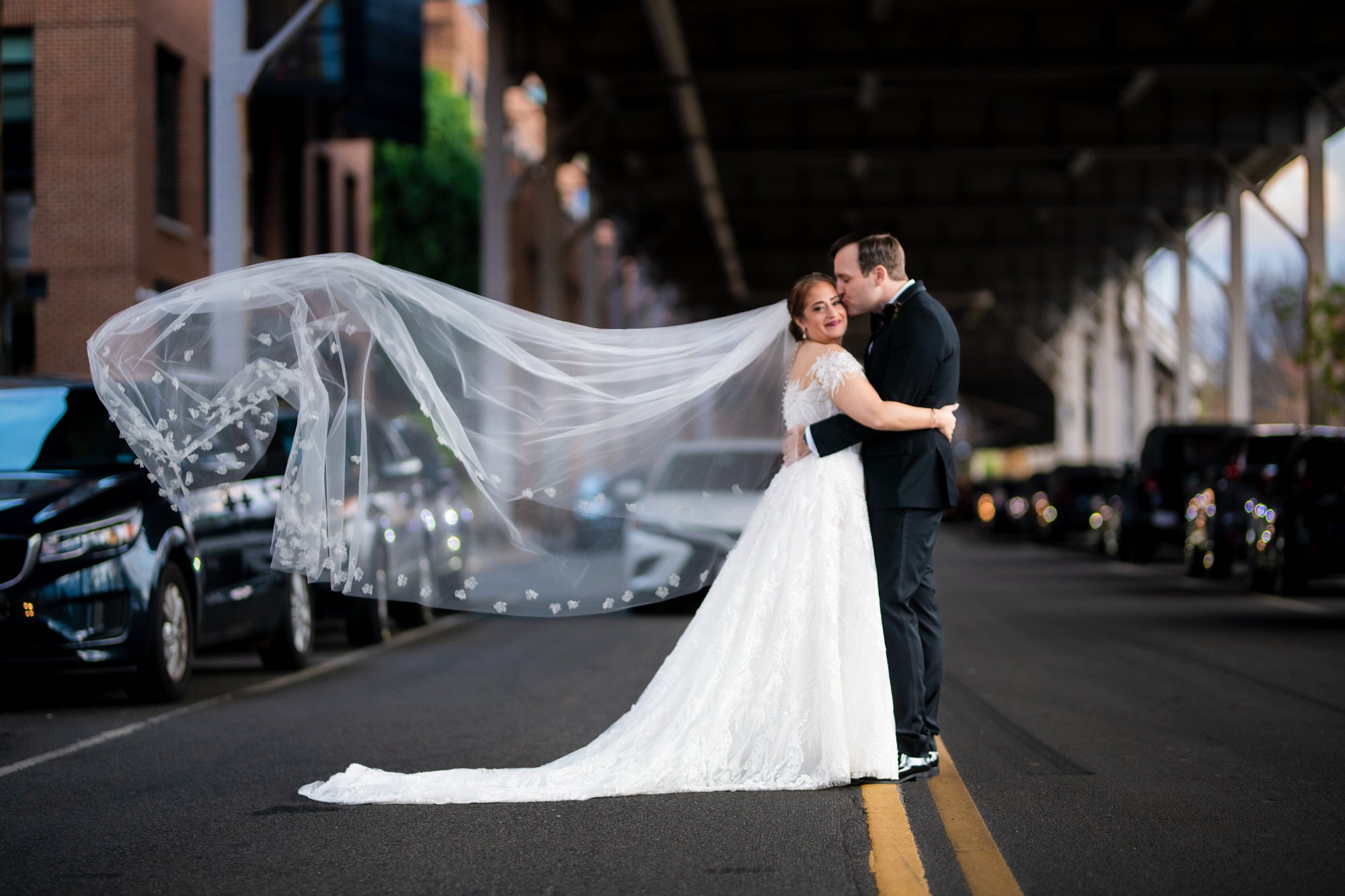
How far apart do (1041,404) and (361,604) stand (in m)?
102

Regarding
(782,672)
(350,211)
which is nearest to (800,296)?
(782,672)

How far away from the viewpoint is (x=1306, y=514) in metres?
17.1

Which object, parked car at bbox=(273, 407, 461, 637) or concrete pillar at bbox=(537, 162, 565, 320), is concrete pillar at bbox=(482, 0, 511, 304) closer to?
concrete pillar at bbox=(537, 162, 565, 320)

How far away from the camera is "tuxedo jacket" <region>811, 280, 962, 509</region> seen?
293 inches

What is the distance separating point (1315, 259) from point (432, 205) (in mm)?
28628

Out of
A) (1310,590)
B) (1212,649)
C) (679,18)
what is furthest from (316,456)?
(679,18)

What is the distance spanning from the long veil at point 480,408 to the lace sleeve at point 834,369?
1.22m

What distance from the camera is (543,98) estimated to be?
1480 inches

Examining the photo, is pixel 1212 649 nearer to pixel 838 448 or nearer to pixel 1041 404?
pixel 838 448

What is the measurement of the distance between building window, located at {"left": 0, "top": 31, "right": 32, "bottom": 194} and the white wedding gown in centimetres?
1825

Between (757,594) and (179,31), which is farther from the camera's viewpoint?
(179,31)

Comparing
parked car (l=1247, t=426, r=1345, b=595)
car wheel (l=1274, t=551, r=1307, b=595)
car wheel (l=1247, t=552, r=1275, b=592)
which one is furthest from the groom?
car wheel (l=1247, t=552, r=1275, b=592)

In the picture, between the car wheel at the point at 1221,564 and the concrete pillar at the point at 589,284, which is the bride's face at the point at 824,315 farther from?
the concrete pillar at the point at 589,284

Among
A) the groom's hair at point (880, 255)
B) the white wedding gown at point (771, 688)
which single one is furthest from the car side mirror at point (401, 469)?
the groom's hair at point (880, 255)
